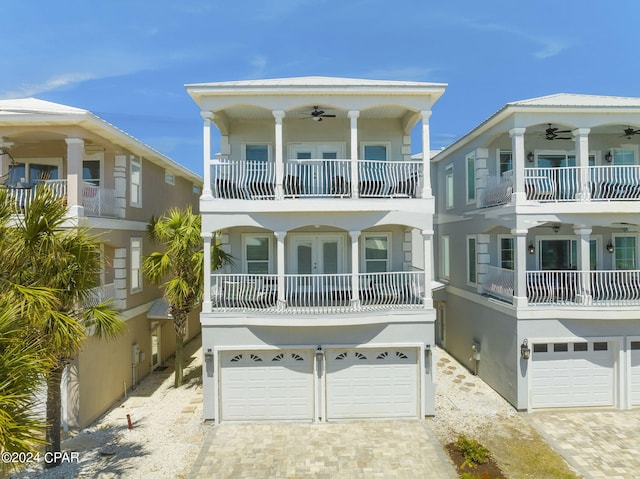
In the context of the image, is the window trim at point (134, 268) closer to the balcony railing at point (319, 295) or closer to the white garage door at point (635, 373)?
the balcony railing at point (319, 295)

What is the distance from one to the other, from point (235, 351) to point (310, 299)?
2520 mm

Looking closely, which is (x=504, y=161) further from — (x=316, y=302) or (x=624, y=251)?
(x=316, y=302)

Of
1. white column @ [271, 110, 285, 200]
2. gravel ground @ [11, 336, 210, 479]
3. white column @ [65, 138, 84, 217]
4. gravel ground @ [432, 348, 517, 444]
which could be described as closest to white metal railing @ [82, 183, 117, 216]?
white column @ [65, 138, 84, 217]

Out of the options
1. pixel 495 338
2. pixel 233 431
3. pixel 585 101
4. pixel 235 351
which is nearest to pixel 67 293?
pixel 235 351

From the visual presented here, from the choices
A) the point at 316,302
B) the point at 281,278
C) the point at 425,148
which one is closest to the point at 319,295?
the point at 316,302

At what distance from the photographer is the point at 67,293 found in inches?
278

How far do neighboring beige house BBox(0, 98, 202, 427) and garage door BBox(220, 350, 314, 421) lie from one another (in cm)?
368

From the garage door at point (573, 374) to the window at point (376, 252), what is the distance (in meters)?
5.04

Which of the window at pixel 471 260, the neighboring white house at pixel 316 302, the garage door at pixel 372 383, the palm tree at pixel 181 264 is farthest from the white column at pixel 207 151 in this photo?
the window at pixel 471 260

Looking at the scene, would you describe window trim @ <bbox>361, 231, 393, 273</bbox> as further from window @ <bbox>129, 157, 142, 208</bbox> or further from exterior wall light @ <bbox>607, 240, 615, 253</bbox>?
window @ <bbox>129, 157, 142, 208</bbox>

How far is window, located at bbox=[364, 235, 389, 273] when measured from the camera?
→ 11.6 meters

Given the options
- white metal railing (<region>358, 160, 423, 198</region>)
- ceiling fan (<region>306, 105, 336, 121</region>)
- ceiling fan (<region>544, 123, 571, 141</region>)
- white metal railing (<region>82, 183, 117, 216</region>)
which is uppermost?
ceiling fan (<region>306, 105, 336, 121</region>)

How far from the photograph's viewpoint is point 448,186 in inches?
613

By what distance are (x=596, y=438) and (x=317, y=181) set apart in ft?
32.0
